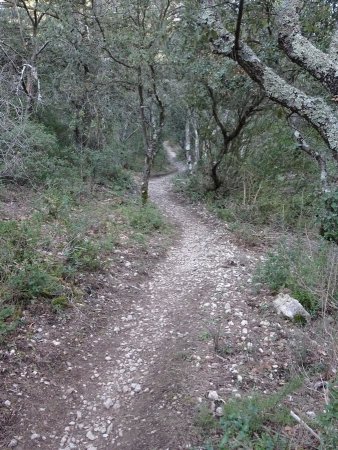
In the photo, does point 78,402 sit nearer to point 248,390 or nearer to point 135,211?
point 248,390

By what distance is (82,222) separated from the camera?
7.05m

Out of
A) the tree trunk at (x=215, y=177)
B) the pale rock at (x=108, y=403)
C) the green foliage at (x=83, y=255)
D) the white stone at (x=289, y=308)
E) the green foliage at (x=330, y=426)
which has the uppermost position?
the tree trunk at (x=215, y=177)

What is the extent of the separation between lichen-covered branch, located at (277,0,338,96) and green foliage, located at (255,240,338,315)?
8.03 ft

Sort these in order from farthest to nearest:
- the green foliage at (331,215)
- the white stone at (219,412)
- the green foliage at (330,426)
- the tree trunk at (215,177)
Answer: the tree trunk at (215,177), the green foliage at (331,215), the white stone at (219,412), the green foliage at (330,426)

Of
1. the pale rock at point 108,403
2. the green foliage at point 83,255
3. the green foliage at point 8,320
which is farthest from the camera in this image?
the green foliage at point 83,255

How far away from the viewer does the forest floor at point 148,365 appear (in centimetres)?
343

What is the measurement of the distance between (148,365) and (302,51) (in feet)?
11.9

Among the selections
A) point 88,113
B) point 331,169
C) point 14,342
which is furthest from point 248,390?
point 88,113

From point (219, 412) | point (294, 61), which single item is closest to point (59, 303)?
point (219, 412)

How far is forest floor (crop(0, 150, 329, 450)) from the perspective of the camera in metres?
3.43

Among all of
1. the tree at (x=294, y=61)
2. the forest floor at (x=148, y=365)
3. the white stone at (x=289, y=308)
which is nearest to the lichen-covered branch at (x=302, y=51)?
the tree at (x=294, y=61)

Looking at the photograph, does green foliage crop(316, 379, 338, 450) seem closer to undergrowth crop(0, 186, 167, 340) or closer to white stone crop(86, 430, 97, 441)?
white stone crop(86, 430, 97, 441)

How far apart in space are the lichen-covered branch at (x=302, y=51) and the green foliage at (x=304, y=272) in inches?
96.4

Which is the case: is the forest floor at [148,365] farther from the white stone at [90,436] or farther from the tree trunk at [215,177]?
the tree trunk at [215,177]
